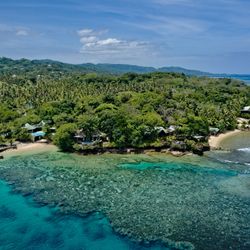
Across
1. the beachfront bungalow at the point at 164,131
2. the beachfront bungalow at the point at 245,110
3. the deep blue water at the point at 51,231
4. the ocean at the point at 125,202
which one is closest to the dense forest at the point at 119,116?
the beachfront bungalow at the point at 164,131

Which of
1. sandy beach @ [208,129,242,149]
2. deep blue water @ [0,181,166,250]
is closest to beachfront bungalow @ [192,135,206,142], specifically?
sandy beach @ [208,129,242,149]

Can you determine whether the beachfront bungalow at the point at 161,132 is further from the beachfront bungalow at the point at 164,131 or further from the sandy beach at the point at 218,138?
the sandy beach at the point at 218,138

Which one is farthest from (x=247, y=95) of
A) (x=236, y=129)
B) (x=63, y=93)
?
(x=63, y=93)

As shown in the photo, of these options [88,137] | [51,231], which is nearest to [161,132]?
[88,137]

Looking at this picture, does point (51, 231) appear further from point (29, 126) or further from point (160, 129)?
point (29, 126)

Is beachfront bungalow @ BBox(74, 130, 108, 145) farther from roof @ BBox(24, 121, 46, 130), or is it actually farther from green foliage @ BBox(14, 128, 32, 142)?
roof @ BBox(24, 121, 46, 130)
